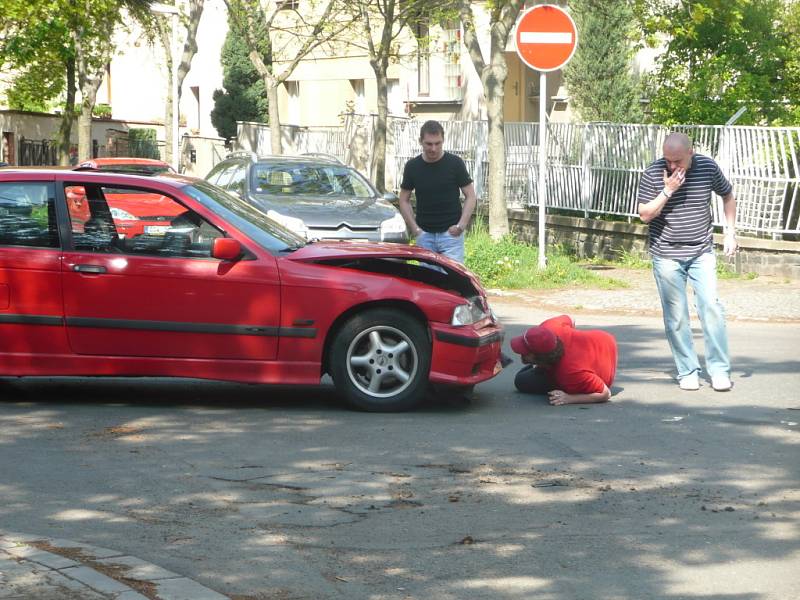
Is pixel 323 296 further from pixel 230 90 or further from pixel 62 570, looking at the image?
pixel 230 90

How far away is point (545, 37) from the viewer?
1705 cm

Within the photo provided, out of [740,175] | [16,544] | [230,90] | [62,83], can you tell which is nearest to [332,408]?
[16,544]

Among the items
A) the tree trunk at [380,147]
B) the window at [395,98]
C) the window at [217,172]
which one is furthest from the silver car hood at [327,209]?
the window at [395,98]

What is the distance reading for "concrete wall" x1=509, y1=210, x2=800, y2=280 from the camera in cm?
1803

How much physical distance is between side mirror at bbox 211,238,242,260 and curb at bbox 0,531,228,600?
3518mm

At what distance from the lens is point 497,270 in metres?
17.8

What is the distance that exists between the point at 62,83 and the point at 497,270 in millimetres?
34765

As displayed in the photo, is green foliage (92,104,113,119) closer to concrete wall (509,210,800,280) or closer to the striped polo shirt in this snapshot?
concrete wall (509,210,800,280)

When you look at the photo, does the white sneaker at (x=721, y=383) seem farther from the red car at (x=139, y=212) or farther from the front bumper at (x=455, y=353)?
the red car at (x=139, y=212)

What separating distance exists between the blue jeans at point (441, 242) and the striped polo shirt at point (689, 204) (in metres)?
2.01

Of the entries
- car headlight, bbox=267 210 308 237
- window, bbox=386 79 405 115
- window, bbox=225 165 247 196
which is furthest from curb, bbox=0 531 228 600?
window, bbox=386 79 405 115

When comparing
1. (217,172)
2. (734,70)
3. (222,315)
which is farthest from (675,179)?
(734,70)

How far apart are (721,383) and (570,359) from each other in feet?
4.26

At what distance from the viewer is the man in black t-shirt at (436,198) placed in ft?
37.4
